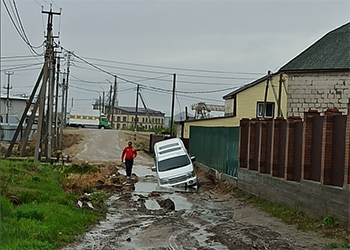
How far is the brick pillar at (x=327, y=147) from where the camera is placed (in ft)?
41.6

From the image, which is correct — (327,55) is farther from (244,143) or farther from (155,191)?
(155,191)

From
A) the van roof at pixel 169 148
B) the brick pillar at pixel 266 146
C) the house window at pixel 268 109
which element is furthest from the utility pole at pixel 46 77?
the house window at pixel 268 109

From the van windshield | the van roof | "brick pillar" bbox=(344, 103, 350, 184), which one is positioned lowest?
the van windshield

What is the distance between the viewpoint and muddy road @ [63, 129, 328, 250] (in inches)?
425

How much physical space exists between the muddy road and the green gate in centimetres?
122

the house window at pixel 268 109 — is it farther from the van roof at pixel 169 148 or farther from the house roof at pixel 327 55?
the van roof at pixel 169 148

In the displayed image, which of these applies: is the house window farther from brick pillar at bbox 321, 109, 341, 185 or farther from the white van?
brick pillar at bbox 321, 109, 341, 185

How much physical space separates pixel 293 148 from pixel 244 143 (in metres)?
5.22

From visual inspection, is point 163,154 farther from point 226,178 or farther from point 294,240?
point 294,240

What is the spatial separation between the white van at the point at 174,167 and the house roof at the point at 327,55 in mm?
8745

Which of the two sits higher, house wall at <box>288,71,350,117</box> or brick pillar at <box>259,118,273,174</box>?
house wall at <box>288,71,350,117</box>

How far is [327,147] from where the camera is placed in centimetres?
1278

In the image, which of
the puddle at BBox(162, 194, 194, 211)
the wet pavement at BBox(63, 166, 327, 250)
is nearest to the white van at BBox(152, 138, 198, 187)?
the puddle at BBox(162, 194, 194, 211)

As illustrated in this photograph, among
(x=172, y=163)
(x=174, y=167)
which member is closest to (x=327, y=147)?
(x=174, y=167)
